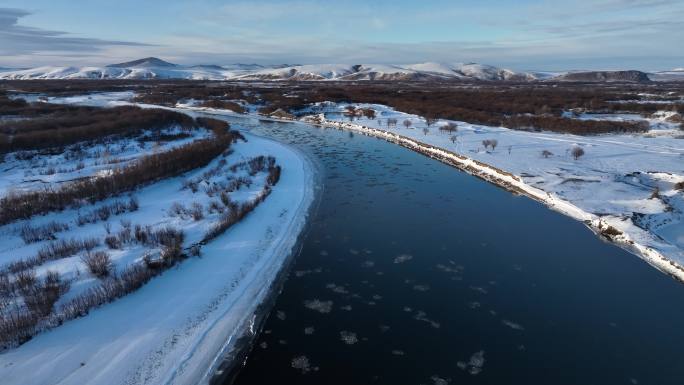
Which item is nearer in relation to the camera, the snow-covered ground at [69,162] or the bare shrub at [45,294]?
the bare shrub at [45,294]

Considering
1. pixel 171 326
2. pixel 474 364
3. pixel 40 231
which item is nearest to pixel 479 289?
pixel 474 364

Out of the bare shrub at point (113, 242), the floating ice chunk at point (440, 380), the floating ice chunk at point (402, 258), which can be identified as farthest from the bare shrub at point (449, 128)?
the floating ice chunk at point (440, 380)

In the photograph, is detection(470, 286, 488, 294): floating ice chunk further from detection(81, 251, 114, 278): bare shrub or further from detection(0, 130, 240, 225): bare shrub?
detection(0, 130, 240, 225): bare shrub

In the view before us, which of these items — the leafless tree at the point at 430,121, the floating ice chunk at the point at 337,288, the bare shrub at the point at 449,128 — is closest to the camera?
the floating ice chunk at the point at 337,288

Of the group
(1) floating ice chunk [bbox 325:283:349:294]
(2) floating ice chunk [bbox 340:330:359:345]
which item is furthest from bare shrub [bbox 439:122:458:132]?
(2) floating ice chunk [bbox 340:330:359:345]

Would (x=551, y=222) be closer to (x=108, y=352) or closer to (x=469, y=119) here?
(x=108, y=352)

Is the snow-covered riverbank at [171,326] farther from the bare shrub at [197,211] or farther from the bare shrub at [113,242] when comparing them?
the bare shrub at [113,242]
